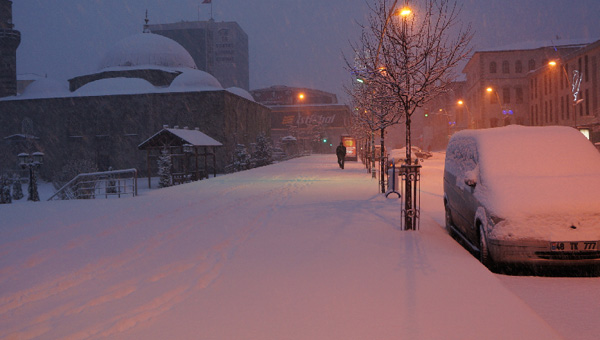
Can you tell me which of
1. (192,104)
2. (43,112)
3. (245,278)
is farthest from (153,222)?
(43,112)

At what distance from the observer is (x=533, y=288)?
6.20 m

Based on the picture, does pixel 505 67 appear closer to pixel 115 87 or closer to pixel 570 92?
pixel 570 92

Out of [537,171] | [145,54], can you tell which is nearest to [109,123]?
[145,54]

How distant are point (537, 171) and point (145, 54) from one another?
65058 mm

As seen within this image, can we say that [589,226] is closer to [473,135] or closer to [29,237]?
[473,135]

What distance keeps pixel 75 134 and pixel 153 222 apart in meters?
52.0

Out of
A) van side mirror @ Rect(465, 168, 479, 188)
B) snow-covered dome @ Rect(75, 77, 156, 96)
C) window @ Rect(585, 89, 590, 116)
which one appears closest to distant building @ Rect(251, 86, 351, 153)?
snow-covered dome @ Rect(75, 77, 156, 96)

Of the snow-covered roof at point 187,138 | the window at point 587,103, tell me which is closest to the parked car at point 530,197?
the snow-covered roof at point 187,138

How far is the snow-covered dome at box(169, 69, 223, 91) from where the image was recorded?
5688 cm

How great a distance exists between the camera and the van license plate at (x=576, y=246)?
6336 millimetres

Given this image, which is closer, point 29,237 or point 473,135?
point 473,135

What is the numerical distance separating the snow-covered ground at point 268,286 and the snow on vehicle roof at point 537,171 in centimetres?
100

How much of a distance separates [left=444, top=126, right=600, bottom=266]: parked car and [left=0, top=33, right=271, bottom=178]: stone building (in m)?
46.4

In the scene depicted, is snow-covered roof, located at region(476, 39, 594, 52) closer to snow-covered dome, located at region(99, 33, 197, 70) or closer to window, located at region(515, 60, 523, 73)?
window, located at region(515, 60, 523, 73)
